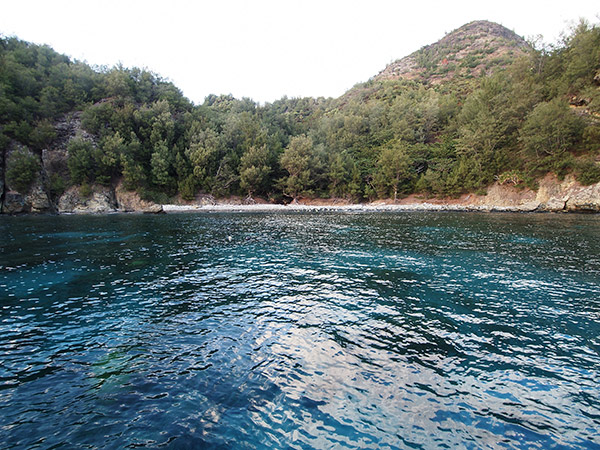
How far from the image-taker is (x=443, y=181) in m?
64.5

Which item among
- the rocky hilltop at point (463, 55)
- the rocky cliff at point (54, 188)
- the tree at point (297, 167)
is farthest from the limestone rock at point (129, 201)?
the rocky hilltop at point (463, 55)

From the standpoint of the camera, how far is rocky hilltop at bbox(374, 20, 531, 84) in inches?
5310

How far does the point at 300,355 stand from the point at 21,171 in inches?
2709

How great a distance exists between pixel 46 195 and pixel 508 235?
247 ft

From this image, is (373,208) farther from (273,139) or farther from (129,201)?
(129,201)

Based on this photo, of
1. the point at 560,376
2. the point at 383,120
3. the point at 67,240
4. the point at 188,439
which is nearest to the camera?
the point at 188,439

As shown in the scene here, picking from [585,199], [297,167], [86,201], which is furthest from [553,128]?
[86,201]

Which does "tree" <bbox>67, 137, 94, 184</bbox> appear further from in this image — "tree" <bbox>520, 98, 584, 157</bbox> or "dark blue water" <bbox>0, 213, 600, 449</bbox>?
"tree" <bbox>520, 98, 584, 157</bbox>

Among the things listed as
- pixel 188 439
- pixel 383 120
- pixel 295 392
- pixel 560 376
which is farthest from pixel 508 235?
pixel 383 120

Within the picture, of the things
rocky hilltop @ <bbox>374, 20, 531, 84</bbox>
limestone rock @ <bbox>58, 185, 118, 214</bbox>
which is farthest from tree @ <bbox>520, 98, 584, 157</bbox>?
rocky hilltop @ <bbox>374, 20, 531, 84</bbox>

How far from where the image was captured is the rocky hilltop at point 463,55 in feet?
443

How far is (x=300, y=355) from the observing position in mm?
7531

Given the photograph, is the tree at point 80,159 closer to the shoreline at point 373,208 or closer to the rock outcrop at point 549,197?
the shoreline at point 373,208

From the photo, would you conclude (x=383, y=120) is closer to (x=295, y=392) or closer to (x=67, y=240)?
(x=67, y=240)
